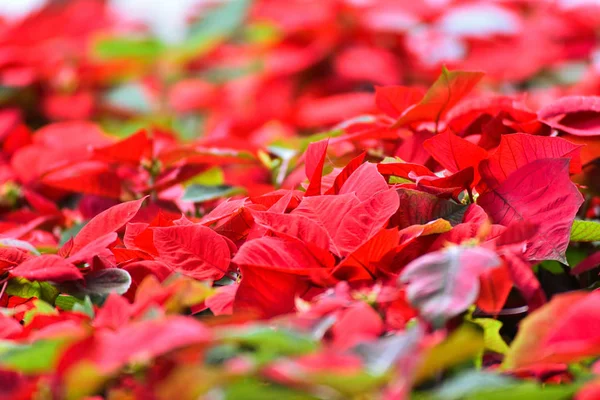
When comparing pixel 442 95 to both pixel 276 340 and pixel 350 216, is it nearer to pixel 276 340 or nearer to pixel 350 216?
pixel 350 216

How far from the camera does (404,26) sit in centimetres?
150

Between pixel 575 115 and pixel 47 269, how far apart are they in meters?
0.45

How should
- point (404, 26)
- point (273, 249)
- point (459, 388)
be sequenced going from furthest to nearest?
point (404, 26) < point (273, 249) < point (459, 388)

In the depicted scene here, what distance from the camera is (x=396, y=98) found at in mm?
728

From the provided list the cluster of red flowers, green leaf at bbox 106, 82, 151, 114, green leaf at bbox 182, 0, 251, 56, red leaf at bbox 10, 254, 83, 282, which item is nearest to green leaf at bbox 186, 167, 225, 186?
the cluster of red flowers

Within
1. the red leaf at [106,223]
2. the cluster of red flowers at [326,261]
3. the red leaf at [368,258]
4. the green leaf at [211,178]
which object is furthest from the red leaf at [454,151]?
the green leaf at [211,178]

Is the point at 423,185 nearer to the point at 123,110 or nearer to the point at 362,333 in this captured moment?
the point at 362,333

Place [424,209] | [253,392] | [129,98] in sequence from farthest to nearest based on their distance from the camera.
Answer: [129,98] → [424,209] → [253,392]

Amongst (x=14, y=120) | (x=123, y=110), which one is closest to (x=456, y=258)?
(x=14, y=120)

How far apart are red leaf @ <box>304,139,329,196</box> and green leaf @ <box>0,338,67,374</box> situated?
256 millimetres

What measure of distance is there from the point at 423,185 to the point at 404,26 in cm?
98

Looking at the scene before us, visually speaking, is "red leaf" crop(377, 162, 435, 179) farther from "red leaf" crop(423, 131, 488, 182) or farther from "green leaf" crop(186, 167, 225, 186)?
"green leaf" crop(186, 167, 225, 186)

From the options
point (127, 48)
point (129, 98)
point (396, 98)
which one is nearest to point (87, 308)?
point (396, 98)

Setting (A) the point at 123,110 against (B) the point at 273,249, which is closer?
(B) the point at 273,249
